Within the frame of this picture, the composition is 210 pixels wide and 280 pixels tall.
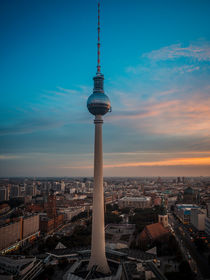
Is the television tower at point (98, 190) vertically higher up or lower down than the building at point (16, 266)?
higher up

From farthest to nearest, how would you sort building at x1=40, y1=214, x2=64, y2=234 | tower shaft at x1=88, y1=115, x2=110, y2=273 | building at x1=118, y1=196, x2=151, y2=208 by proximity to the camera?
building at x1=118, y1=196, x2=151, y2=208
building at x1=40, y1=214, x2=64, y2=234
tower shaft at x1=88, y1=115, x2=110, y2=273

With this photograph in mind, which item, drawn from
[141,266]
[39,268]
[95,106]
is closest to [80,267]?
[39,268]

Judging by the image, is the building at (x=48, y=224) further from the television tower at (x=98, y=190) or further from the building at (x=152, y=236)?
the television tower at (x=98, y=190)

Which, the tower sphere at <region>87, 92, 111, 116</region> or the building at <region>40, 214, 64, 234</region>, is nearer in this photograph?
the tower sphere at <region>87, 92, 111, 116</region>

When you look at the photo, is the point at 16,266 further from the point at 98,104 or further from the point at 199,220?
the point at 199,220

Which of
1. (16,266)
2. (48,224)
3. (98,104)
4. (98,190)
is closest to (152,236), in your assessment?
(98,190)

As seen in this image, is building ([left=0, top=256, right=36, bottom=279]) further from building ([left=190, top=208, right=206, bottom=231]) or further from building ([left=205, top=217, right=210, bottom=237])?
building ([left=190, top=208, right=206, bottom=231])

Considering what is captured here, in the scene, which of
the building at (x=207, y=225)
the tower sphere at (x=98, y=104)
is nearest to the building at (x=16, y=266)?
the tower sphere at (x=98, y=104)

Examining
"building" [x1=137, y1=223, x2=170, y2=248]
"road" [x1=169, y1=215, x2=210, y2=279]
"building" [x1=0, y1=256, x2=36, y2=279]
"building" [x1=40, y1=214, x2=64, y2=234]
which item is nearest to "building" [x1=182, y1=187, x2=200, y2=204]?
"road" [x1=169, y1=215, x2=210, y2=279]

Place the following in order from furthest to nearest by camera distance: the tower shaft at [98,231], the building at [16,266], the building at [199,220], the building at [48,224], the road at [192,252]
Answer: the building at [48,224], the building at [199,220], the road at [192,252], the building at [16,266], the tower shaft at [98,231]

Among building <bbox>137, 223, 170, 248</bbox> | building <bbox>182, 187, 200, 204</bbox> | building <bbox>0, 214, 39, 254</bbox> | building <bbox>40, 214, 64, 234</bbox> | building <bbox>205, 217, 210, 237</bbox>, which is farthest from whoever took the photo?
building <bbox>182, 187, 200, 204</bbox>
